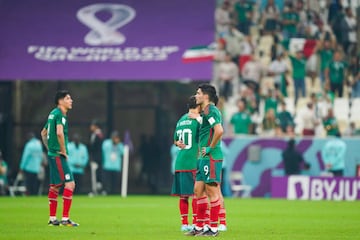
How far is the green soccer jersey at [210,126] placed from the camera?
1723cm

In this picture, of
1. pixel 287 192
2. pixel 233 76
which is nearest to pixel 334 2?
pixel 233 76

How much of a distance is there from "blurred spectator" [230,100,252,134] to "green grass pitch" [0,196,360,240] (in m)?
5.92

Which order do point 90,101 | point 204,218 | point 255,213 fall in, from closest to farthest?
point 204,218
point 255,213
point 90,101

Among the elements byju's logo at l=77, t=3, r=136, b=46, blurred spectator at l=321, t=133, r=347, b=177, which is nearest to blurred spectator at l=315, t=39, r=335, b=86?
blurred spectator at l=321, t=133, r=347, b=177

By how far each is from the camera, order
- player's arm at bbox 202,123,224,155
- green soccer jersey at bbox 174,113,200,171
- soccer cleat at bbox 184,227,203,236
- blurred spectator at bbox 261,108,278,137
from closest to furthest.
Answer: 1. player's arm at bbox 202,123,224,155
2. soccer cleat at bbox 184,227,203,236
3. green soccer jersey at bbox 174,113,200,171
4. blurred spectator at bbox 261,108,278,137

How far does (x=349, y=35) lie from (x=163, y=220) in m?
18.8

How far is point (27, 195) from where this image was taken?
123 feet

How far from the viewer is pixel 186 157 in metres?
18.9

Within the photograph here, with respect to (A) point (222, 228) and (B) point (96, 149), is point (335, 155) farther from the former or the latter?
(A) point (222, 228)

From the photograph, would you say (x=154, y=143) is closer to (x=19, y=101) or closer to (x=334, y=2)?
(x=19, y=101)

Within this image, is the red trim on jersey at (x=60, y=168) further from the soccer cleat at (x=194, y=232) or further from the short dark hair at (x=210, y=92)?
the short dark hair at (x=210, y=92)

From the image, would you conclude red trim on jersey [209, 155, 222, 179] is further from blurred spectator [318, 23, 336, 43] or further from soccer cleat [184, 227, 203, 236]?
blurred spectator [318, 23, 336, 43]

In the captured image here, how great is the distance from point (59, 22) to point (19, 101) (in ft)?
12.5

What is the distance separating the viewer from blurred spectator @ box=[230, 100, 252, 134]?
124 feet
